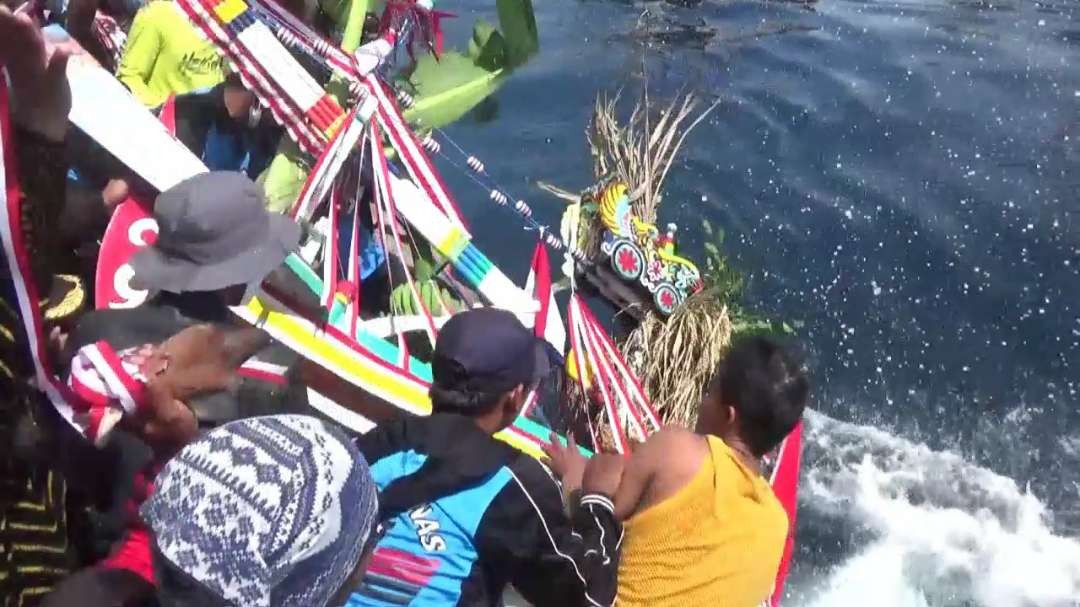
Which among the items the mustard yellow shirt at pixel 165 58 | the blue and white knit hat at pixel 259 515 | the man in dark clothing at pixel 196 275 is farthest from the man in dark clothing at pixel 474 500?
the mustard yellow shirt at pixel 165 58

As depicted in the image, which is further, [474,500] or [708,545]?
[708,545]

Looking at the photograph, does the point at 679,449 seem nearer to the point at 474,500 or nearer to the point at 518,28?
the point at 474,500

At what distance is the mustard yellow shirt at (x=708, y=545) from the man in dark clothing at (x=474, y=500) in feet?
0.65

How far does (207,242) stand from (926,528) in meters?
4.26

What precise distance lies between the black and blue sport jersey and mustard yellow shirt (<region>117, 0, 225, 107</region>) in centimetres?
233

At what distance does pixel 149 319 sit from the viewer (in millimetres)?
2078

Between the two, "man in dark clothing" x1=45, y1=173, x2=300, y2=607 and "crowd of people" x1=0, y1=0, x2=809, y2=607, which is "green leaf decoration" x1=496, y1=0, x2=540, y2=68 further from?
"man in dark clothing" x1=45, y1=173, x2=300, y2=607

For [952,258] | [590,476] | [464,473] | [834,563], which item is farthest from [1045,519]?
[464,473]

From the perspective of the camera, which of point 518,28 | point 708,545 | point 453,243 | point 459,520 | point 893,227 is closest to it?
point 459,520

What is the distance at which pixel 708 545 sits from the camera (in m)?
2.25

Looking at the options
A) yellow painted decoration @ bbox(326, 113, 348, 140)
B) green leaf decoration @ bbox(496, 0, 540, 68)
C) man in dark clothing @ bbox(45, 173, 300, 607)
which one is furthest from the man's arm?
green leaf decoration @ bbox(496, 0, 540, 68)

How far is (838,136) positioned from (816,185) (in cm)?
116

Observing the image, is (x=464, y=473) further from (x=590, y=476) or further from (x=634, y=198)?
(x=634, y=198)

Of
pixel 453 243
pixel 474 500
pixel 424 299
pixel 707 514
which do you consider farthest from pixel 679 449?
pixel 424 299
